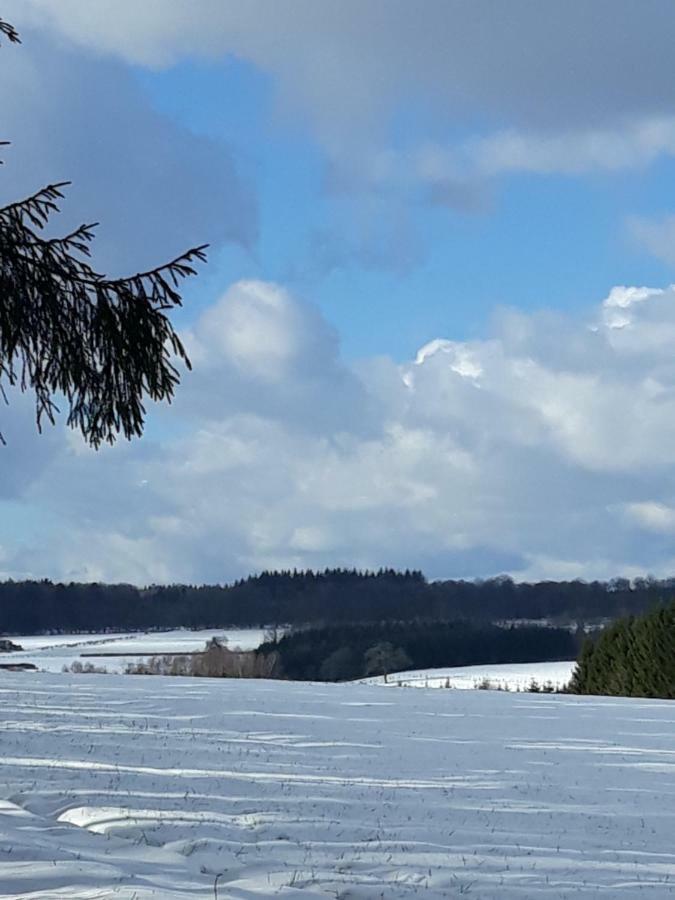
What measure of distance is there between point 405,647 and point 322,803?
58.0 meters

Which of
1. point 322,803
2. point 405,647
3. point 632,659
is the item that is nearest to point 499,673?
point 405,647

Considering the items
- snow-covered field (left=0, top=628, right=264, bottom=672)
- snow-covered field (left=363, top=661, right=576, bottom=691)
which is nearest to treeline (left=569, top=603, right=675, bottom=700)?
snow-covered field (left=363, top=661, right=576, bottom=691)

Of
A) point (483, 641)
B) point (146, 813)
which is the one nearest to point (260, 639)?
point (483, 641)

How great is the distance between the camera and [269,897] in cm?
650

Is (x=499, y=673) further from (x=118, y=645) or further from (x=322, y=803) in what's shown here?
(x=322, y=803)

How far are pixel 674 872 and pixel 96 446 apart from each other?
567 cm

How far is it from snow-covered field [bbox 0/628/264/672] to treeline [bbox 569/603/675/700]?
2630 cm

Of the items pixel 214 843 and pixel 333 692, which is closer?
pixel 214 843

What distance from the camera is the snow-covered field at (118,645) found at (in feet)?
183

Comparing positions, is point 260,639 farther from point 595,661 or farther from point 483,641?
point 595,661

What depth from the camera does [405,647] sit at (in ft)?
→ 221

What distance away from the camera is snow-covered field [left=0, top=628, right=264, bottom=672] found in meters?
55.9

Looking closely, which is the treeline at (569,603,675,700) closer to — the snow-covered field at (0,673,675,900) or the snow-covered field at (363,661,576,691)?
the snow-covered field at (0,673,675,900)

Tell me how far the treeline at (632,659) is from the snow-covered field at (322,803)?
32.9ft
